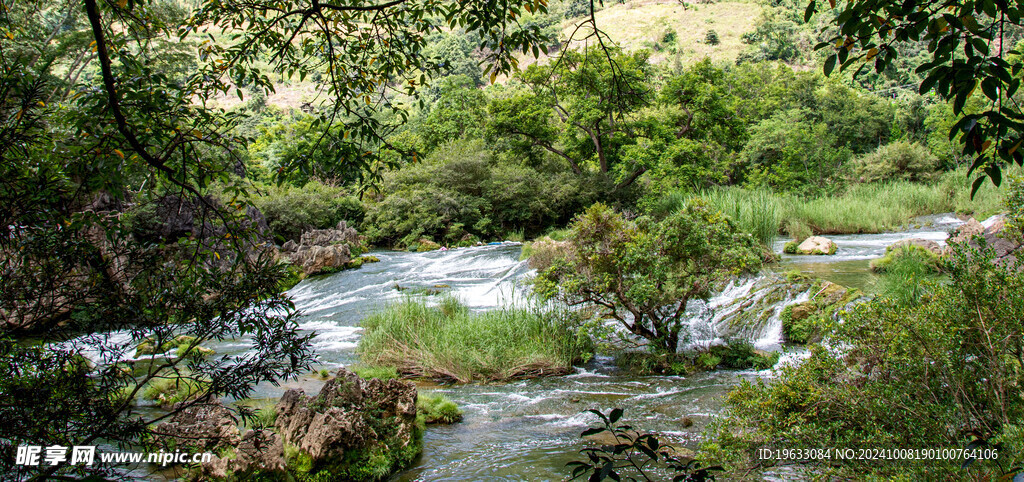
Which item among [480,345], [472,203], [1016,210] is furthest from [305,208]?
[1016,210]

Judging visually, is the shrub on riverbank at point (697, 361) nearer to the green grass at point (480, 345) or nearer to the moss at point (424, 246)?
the green grass at point (480, 345)

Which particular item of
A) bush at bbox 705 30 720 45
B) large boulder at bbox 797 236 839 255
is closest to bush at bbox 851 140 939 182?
large boulder at bbox 797 236 839 255

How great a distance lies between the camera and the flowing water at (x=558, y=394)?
468 centimetres

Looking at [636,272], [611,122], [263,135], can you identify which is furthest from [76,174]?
[263,135]

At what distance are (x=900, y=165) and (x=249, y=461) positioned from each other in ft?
103

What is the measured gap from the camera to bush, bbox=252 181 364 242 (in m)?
23.6

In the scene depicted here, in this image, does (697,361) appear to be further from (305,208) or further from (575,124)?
(305,208)

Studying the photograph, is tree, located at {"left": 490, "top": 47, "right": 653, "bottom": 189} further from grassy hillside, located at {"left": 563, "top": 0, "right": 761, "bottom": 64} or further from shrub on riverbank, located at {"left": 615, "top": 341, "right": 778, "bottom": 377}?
grassy hillside, located at {"left": 563, "top": 0, "right": 761, "bottom": 64}

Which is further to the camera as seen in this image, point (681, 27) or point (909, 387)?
point (681, 27)

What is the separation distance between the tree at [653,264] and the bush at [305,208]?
1806 cm

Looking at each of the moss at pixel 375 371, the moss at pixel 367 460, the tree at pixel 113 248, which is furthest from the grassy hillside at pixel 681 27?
the tree at pixel 113 248

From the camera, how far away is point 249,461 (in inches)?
152

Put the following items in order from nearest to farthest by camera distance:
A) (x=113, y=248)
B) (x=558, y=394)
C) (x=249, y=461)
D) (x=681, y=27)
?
(x=113, y=248)
(x=249, y=461)
(x=558, y=394)
(x=681, y=27)

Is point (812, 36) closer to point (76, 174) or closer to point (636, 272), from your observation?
point (636, 272)
